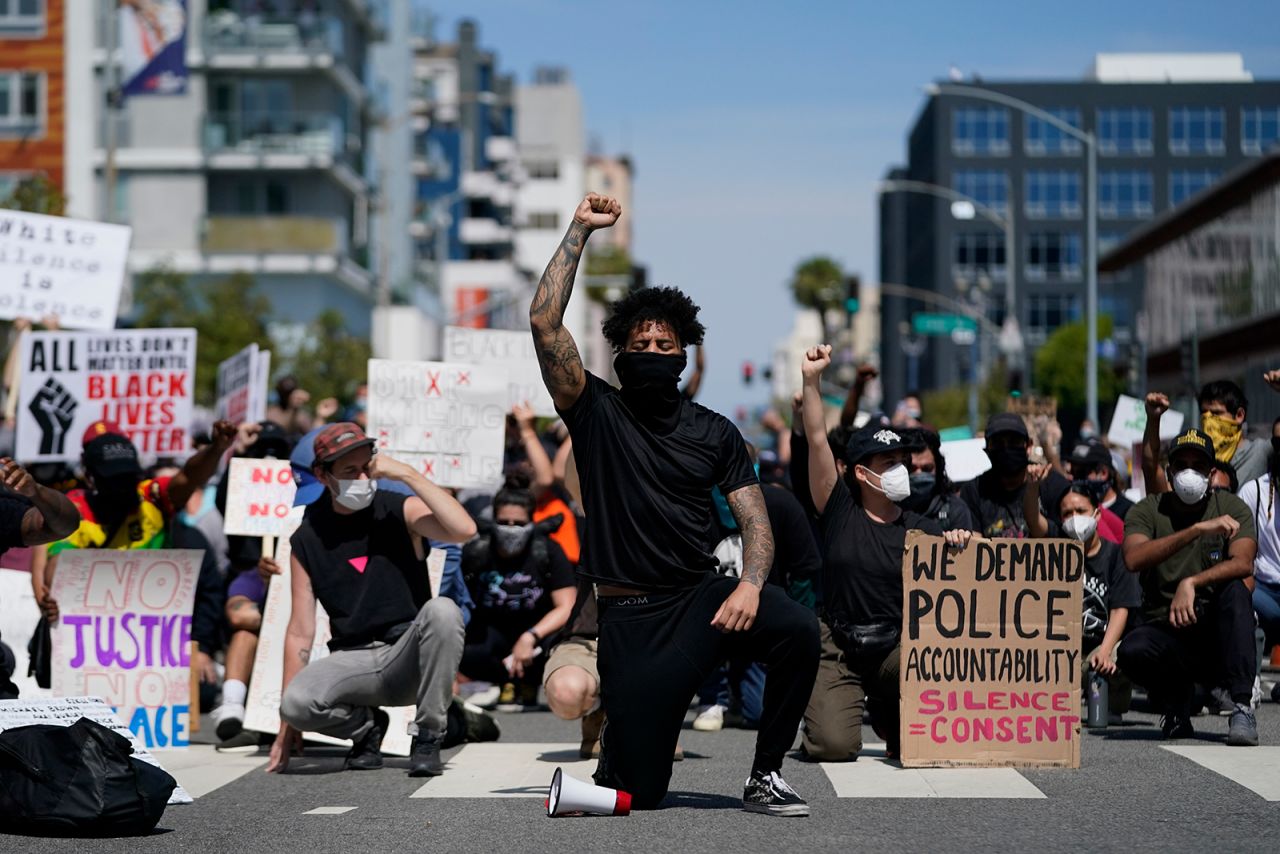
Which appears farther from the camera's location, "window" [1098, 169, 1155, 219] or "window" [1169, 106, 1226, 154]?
"window" [1098, 169, 1155, 219]

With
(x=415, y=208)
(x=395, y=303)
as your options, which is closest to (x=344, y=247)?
(x=395, y=303)

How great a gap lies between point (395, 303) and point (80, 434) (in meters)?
65.7

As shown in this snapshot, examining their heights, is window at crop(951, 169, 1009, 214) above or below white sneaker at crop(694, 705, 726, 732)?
above

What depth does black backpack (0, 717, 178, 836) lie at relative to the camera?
27.7 feet

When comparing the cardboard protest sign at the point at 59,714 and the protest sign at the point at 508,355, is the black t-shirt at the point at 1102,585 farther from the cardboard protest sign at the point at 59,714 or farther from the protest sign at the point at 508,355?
the protest sign at the point at 508,355

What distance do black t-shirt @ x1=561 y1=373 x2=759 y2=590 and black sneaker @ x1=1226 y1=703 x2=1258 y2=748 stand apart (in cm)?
378

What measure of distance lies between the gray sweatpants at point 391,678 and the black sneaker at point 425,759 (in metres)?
0.06

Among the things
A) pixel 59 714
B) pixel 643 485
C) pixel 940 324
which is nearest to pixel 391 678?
pixel 59 714

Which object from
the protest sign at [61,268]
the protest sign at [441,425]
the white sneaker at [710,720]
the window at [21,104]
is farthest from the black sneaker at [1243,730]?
the window at [21,104]

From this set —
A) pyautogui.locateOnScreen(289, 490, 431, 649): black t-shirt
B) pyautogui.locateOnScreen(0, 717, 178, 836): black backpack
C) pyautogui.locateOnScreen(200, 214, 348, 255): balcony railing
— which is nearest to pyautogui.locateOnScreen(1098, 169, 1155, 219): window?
pyautogui.locateOnScreen(200, 214, 348, 255): balcony railing

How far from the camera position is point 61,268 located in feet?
56.6

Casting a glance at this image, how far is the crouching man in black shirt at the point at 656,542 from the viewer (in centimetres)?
850

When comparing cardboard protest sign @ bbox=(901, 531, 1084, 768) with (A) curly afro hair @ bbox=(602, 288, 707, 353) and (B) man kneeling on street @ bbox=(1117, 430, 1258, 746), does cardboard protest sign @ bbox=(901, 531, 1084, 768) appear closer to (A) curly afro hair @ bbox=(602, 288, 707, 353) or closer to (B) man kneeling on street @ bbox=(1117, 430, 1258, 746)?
(B) man kneeling on street @ bbox=(1117, 430, 1258, 746)

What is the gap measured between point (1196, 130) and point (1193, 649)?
360 feet
